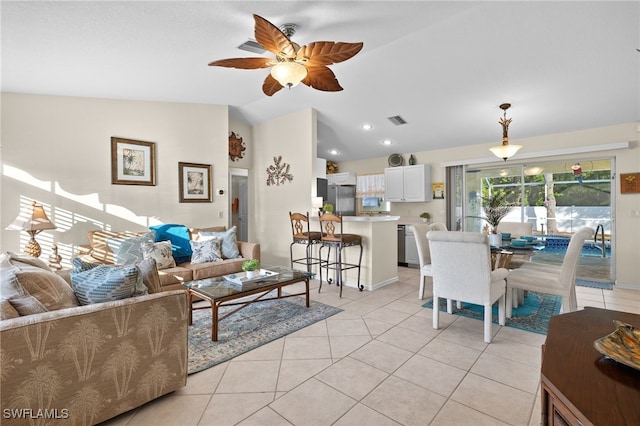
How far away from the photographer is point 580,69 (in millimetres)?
3283

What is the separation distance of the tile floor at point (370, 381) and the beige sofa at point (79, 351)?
215 millimetres

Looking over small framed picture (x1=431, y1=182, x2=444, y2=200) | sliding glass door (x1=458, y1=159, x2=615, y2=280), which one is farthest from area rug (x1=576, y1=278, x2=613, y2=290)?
small framed picture (x1=431, y1=182, x2=444, y2=200)

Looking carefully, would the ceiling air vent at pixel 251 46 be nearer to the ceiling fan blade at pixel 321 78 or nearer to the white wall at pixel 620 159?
the ceiling fan blade at pixel 321 78

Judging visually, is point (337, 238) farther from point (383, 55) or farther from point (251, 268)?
point (383, 55)

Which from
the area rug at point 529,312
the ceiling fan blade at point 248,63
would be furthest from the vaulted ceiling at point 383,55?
the area rug at point 529,312

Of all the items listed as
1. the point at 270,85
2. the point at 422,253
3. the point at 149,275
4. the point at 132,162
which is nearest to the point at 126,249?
the point at 132,162

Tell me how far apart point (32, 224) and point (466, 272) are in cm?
438

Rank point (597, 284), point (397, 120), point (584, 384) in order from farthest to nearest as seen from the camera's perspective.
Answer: point (397, 120), point (597, 284), point (584, 384)

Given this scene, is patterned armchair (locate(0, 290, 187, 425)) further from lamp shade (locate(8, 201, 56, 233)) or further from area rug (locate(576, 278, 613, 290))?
area rug (locate(576, 278, 613, 290))

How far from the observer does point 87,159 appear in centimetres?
388

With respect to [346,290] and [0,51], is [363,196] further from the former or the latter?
[0,51]

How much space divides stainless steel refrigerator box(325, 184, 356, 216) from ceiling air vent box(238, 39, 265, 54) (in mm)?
3291

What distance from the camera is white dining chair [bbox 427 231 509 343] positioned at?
257cm

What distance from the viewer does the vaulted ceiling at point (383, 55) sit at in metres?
2.49
